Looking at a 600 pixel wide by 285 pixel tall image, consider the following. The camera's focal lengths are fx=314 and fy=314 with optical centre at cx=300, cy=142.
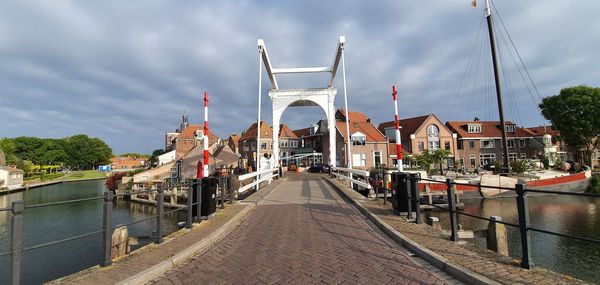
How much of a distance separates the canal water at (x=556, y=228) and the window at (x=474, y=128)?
21.8m

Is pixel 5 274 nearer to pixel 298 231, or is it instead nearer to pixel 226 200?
pixel 226 200

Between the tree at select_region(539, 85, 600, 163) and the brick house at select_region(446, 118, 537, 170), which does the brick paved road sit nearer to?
the brick house at select_region(446, 118, 537, 170)

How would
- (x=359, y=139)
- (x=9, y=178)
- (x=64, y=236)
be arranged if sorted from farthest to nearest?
(x=9, y=178) < (x=359, y=139) < (x=64, y=236)

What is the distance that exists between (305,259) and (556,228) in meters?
15.8

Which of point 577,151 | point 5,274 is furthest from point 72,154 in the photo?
point 577,151

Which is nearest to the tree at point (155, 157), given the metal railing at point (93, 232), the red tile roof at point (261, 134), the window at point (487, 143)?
the red tile roof at point (261, 134)

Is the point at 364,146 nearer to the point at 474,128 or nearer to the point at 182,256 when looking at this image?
the point at 474,128

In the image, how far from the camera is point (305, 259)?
4.47m

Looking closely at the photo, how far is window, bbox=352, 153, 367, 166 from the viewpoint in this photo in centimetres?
3919

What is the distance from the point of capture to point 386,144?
41406 mm

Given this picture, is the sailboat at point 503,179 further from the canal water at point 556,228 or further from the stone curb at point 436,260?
the stone curb at point 436,260

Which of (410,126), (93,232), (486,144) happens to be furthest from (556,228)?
(486,144)

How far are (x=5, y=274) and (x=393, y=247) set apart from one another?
12401 mm

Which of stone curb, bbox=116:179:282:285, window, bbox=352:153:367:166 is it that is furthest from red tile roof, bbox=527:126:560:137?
stone curb, bbox=116:179:282:285
